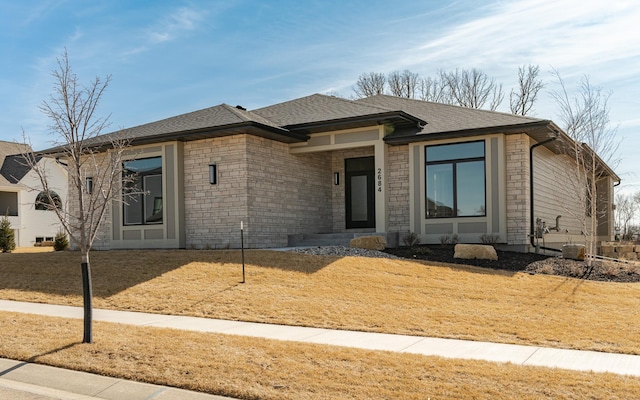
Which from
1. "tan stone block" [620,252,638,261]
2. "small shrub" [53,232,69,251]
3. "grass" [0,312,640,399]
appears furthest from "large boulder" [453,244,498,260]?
"small shrub" [53,232,69,251]

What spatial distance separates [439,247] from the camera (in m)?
17.3

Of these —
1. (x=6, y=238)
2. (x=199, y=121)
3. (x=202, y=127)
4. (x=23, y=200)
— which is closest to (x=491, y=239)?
(x=202, y=127)

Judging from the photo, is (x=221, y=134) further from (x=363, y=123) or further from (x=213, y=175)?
(x=363, y=123)

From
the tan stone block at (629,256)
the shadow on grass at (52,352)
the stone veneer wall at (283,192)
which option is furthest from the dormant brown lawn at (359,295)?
the tan stone block at (629,256)

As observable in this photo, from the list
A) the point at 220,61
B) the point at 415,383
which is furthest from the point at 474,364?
the point at 220,61

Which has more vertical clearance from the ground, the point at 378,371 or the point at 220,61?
the point at 220,61

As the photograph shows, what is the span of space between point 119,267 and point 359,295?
6754mm

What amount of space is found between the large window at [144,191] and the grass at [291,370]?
10549 millimetres

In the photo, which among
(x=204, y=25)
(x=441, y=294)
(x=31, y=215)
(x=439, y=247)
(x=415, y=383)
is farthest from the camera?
(x=31, y=215)

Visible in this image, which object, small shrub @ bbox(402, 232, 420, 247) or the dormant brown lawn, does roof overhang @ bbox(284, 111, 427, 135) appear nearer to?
small shrub @ bbox(402, 232, 420, 247)

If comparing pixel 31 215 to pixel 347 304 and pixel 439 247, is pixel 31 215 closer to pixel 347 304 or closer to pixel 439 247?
pixel 439 247

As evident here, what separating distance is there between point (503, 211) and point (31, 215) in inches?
1181

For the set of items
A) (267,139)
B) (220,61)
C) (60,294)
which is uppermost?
(220,61)

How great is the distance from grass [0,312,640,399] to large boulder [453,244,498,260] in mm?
8508
